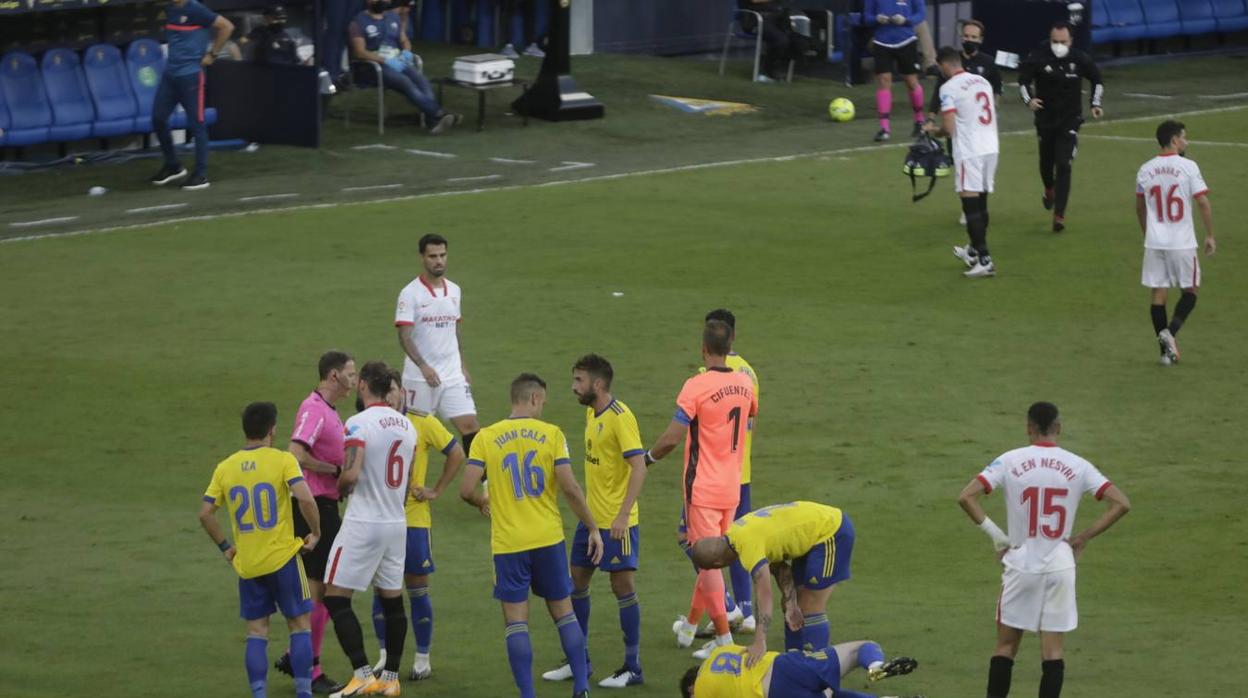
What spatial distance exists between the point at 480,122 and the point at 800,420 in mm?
14040

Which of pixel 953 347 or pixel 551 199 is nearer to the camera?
pixel 953 347

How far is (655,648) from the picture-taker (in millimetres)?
11484

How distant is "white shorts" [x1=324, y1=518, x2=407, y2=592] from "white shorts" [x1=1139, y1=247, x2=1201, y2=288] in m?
8.77

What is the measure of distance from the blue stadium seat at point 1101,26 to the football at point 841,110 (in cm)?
739

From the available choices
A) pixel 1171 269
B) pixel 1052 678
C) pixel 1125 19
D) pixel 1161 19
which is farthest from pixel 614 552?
pixel 1161 19

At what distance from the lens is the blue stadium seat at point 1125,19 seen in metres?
35.7

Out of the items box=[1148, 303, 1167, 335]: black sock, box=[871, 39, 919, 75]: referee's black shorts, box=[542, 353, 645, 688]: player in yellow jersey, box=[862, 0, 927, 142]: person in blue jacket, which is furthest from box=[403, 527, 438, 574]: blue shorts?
box=[871, 39, 919, 75]: referee's black shorts

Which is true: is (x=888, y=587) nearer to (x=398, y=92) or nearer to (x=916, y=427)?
(x=916, y=427)

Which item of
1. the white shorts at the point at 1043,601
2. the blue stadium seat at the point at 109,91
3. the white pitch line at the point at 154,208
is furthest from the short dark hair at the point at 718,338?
the blue stadium seat at the point at 109,91

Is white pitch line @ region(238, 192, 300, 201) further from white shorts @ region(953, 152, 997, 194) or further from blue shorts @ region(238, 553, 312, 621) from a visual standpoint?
blue shorts @ region(238, 553, 312, 621)

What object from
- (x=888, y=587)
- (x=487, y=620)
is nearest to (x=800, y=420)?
(x=888, y=587)

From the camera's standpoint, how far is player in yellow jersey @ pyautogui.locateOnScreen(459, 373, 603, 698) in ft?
33.9

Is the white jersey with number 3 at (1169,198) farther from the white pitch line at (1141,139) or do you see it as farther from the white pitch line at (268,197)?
the white pitch line at (268,197)

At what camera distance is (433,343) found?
545 inches
